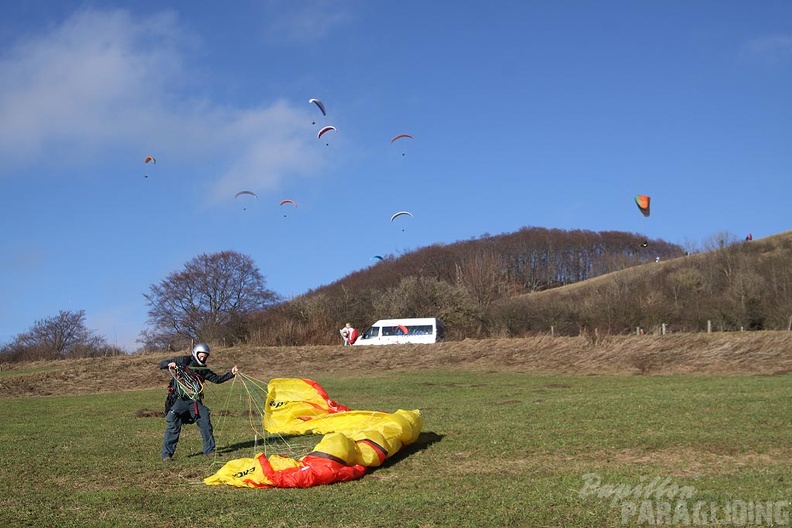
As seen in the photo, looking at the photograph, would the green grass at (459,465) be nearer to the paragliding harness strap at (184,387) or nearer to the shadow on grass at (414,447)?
the shadow on grass at (414,447)

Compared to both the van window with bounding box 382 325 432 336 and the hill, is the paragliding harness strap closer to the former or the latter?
the van window with bounding box 382 325 432 336

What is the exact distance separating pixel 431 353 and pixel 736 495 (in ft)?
79.3

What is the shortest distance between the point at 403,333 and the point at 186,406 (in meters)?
25.7

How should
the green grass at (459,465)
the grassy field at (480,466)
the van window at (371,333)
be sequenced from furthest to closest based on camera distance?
the van window at (371,333), the green grass at (459,465), the grassy field at (480,466)

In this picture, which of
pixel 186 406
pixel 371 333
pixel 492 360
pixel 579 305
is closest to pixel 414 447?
pixel 186 406

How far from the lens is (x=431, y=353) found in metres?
31.9

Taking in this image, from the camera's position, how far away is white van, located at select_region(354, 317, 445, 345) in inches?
1435

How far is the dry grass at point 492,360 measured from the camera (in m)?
26.0

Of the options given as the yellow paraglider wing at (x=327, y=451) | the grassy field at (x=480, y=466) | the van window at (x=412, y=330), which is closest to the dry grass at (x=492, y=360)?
the van window at (x=412, y=330)

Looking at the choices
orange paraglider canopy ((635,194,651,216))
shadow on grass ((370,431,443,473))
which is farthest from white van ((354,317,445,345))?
shadow on grass ((370,431,443,473))

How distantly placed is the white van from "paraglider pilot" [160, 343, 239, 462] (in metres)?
24.7

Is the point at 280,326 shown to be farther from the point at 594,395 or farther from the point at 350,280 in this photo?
the point at 350,280

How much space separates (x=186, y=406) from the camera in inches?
449

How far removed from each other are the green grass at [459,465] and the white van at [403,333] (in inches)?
709
